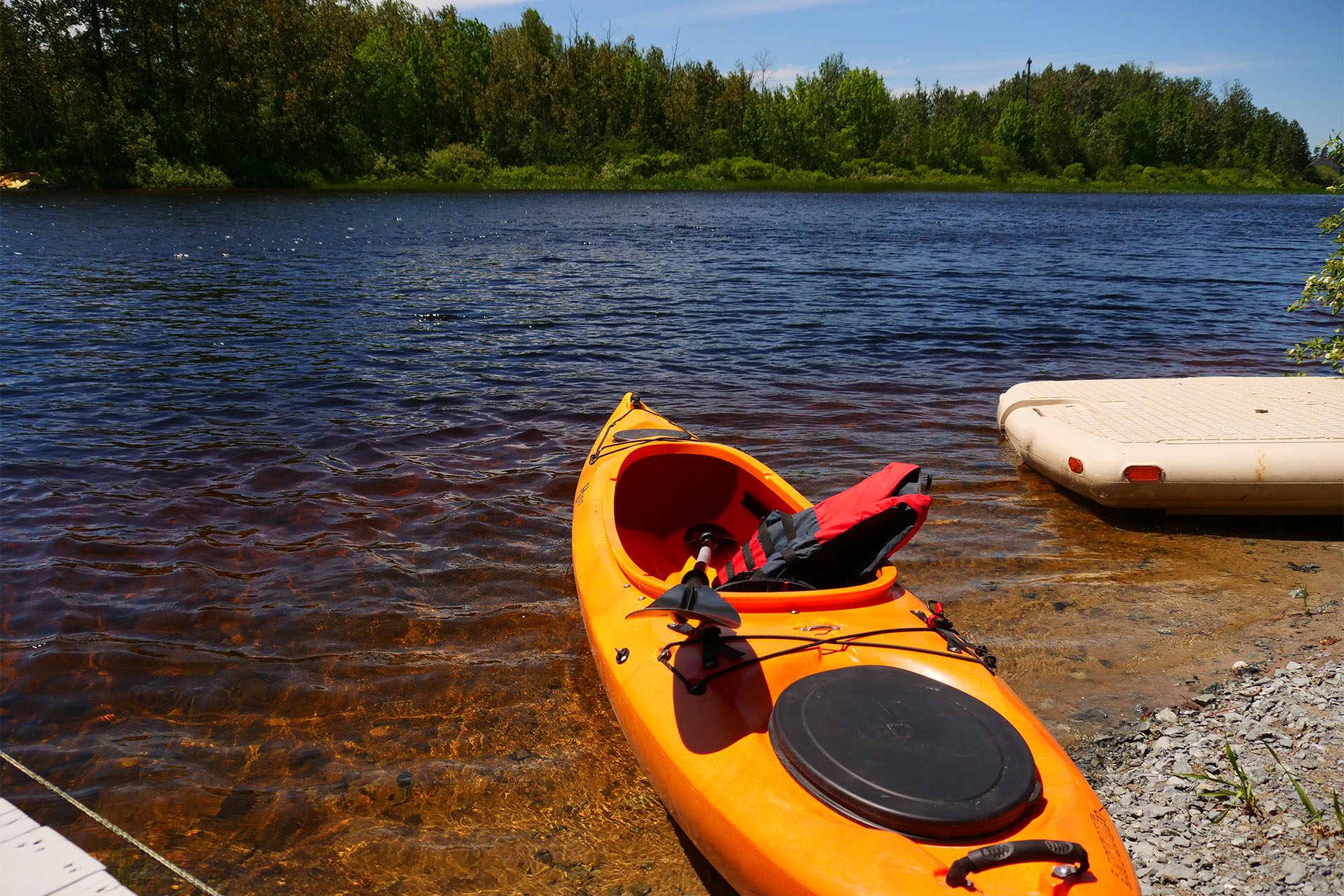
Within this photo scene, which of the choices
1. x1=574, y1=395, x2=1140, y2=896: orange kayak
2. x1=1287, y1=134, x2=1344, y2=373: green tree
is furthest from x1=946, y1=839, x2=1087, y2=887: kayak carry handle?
x1=1287, y1=134, x2=1344, y2=373: green tree

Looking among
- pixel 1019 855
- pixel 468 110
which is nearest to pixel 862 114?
pixel 468 110

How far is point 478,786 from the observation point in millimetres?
3775

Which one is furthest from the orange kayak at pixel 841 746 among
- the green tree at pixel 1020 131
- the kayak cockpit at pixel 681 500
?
the green tree at pixel 1020 131

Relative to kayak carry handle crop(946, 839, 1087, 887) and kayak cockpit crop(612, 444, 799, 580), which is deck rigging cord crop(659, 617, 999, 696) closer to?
kayak carry handle crop(946, 839, 1087, 887)

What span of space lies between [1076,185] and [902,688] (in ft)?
292

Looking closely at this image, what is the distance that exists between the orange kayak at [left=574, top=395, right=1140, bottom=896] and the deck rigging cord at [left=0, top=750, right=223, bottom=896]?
1.74 metres

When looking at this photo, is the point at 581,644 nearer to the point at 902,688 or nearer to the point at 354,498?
the point at 902,688

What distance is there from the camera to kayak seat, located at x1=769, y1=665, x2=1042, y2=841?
2.46 metres

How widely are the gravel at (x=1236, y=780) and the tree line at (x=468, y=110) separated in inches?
2286

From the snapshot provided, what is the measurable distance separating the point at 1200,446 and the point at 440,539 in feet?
18.7

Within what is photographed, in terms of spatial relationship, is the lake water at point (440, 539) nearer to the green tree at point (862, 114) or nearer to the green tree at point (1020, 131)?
the green tree at point (862, 114)

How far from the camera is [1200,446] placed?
593cm

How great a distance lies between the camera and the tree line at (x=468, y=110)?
48.1 m

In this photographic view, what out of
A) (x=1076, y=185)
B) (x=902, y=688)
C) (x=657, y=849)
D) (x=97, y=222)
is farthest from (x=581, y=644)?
(x=1076, y=185)
